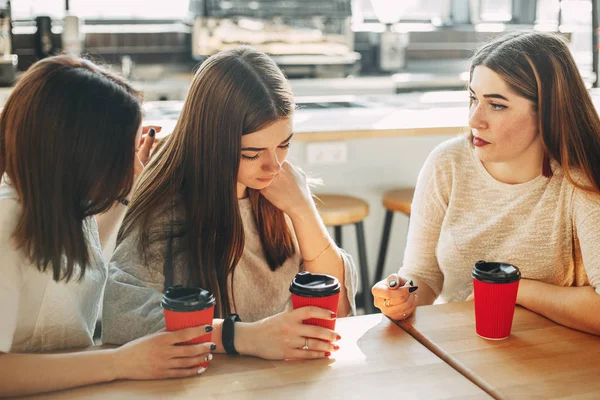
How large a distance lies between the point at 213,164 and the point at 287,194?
0.24m

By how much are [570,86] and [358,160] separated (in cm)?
157

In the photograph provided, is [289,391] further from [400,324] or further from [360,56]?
[360,56]

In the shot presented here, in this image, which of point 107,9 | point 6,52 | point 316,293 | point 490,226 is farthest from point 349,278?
point 107,9

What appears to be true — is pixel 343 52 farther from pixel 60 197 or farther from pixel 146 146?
pixel 60 197

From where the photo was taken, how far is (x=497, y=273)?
1253mm

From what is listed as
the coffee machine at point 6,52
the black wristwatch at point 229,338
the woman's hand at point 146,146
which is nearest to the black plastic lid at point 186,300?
the black wristwatch at point 229,338

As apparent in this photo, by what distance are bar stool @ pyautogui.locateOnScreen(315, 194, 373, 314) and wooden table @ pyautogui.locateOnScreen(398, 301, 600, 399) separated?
4.08ft

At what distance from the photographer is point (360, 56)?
16.6 ft

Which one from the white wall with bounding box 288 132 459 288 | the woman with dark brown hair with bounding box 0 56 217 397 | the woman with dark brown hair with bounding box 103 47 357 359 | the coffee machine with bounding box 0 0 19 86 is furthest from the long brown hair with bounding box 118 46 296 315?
the coffee machine with bounding box 0 0 19 86

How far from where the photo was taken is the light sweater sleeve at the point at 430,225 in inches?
70.8

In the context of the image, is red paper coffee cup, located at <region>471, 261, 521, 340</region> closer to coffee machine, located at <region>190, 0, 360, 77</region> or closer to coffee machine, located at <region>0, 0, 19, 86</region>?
coffee machine, located at <region>0, 0, 19, 86</region>

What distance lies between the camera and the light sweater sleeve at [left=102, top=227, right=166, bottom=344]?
4.21 feet

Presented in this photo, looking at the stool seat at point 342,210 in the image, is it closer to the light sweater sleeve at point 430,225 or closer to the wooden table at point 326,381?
the light sweater sleeve at point 430,225

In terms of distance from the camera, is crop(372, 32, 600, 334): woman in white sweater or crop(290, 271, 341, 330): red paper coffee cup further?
crop(372, 32, 600, 334): woman in white sweater
